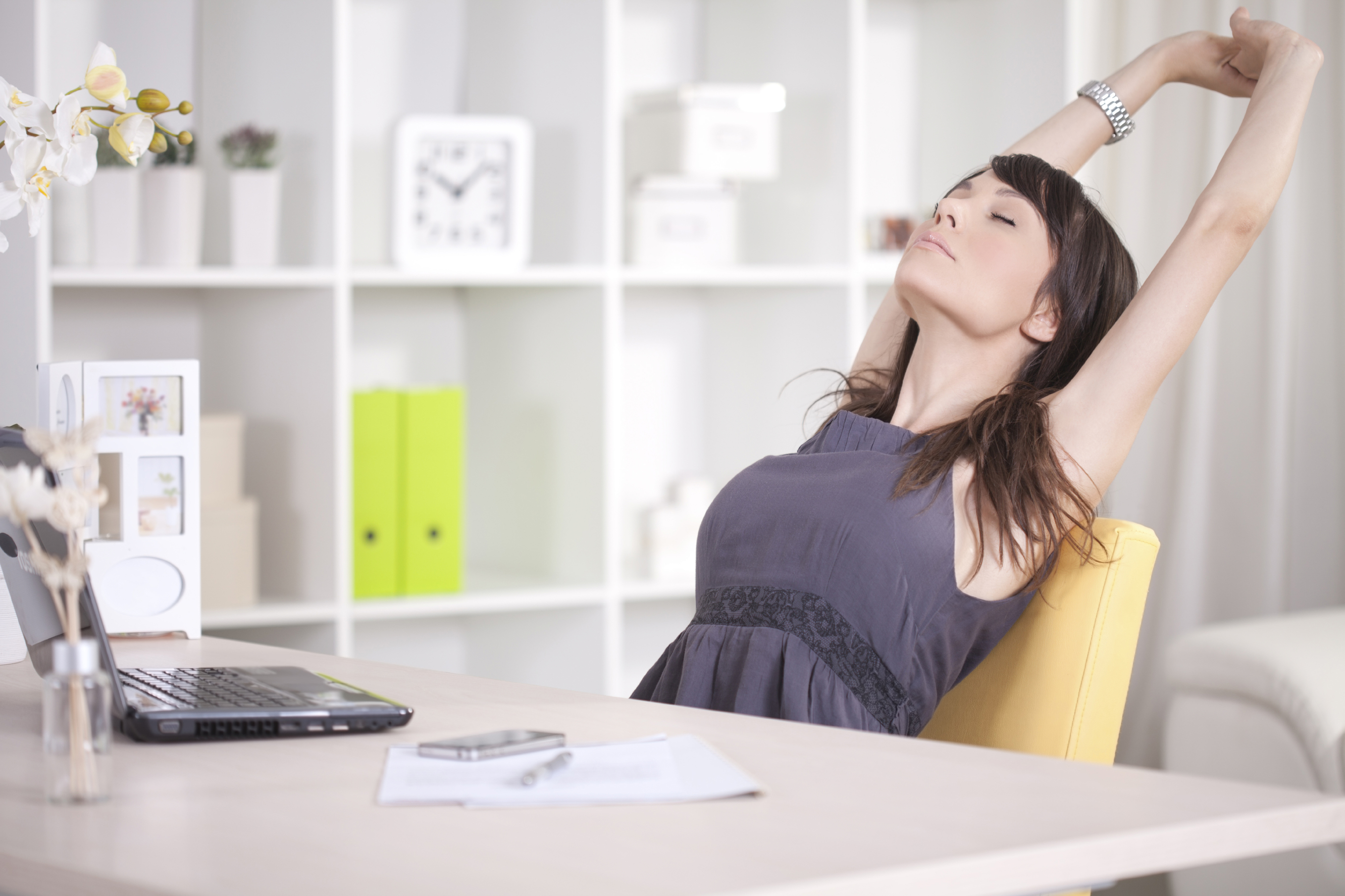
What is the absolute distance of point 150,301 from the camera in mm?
2525

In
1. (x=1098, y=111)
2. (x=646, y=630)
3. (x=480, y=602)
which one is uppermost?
(x=1098, y=111)

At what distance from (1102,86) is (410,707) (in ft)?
4.19

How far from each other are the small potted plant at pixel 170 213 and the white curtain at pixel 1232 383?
71.6 inches

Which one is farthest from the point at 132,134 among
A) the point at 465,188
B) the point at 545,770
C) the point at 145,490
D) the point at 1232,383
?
the point at 1232,383

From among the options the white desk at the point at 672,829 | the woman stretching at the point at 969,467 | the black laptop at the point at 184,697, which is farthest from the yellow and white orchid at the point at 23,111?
the woman stretching at the point at 969,467

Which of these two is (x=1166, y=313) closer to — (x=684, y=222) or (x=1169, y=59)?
(x=1169, y=59)

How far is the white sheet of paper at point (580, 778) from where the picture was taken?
795 mm

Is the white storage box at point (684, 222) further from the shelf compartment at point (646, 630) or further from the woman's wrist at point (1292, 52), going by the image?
the woman's wrist at point (1292, 52)

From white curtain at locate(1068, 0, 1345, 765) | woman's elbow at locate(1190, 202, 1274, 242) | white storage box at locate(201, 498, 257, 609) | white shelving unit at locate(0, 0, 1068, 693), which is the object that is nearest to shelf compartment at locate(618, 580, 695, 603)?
white shelving unit at locate(0, 0, 1068, 693)

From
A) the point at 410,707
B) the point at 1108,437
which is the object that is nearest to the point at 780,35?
the point at 1108,437

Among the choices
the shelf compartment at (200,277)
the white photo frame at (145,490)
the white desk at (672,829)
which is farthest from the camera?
the shelf compartment at (200,277)

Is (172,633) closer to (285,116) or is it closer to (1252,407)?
(285,116)

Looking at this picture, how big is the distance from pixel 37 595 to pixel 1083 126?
4.53 feet

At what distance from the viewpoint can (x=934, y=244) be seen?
1526 millimetres
